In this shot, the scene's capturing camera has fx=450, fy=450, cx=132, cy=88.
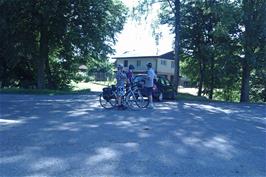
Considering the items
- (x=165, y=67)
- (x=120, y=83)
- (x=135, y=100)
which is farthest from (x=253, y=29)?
(x=165, y=67)

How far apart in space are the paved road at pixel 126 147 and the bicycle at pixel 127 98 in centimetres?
356

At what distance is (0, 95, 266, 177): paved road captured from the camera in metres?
7.39

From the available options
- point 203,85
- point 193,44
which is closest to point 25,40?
point 193,44

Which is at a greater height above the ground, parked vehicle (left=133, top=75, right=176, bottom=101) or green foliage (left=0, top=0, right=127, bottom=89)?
green foliage (left=0, top=0, right=127, bottom=89)

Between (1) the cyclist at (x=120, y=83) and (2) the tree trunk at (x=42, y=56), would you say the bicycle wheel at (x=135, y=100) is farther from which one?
(2) the tree trunk at (x=42, y=56)

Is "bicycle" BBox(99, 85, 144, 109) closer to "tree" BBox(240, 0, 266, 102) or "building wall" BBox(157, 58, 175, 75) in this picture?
"tree" BBox(240, 0, 266, 102)

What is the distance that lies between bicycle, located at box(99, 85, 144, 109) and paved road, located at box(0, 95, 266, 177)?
140 inches

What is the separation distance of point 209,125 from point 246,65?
24.6 meters

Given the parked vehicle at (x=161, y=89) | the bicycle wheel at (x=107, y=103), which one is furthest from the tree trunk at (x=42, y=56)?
the bicycle wheel at (x=107, y=103)

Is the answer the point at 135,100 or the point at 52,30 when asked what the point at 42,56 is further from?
the point at 135,100

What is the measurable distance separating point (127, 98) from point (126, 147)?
909cm

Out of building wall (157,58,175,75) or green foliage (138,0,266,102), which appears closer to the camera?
green foliage (138,0,266,102)

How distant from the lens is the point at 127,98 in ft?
60.1

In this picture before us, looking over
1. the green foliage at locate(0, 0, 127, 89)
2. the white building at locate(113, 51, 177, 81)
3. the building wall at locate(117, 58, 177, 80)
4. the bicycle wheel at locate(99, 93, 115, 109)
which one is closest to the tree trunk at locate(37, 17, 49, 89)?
the green foliage at locate(0, 0, 127, 89)
